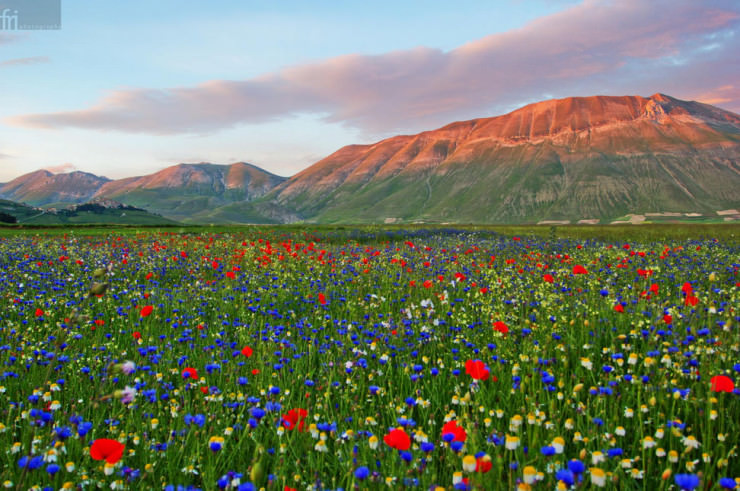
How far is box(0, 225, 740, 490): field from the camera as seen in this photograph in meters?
2.67

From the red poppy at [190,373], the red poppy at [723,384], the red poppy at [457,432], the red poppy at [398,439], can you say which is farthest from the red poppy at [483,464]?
the red poppy at [190,373]

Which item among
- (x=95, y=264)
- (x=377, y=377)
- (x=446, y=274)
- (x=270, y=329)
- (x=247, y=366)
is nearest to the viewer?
(x=377, y=377)

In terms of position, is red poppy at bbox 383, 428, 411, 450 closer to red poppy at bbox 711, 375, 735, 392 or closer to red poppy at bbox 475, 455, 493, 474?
red poppy at bbox 475, 455, 493, 474

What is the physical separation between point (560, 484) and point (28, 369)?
5.52 m

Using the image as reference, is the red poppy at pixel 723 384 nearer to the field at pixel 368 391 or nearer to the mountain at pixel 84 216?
the field at pixel 368 391

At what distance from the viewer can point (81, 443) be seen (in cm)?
301

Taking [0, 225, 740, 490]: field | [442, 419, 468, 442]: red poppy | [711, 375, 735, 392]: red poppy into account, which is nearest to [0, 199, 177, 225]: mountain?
[0, 225, 740, 490]: field

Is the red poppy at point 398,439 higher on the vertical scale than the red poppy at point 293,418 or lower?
higher

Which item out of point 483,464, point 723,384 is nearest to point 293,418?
point 483,464

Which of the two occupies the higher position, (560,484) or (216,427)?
(560,484)

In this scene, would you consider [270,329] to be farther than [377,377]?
Yes

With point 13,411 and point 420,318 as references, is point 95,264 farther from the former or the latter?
point 420,318

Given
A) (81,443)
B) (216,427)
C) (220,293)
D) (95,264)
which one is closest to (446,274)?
(220,293)

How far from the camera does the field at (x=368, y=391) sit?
2.67 metres
